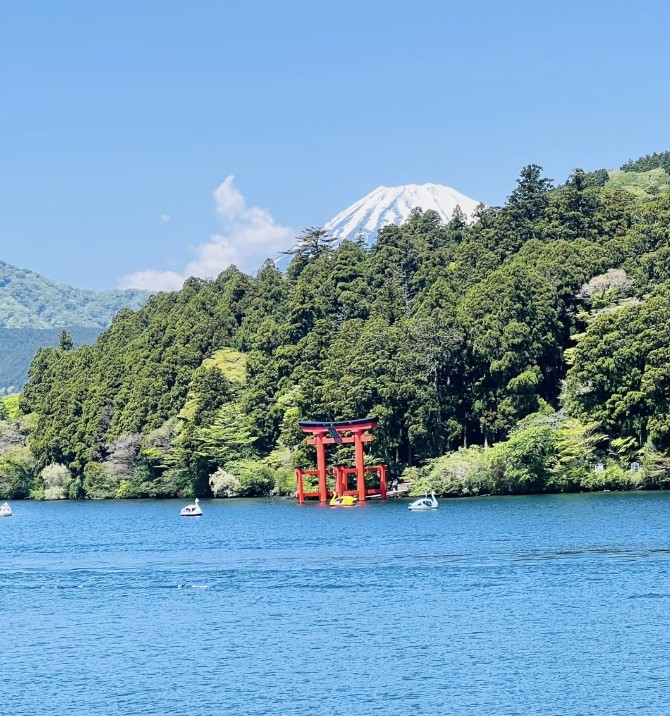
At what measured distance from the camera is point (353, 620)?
40.3m

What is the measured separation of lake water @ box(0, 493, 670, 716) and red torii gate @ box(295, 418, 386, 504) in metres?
19.0

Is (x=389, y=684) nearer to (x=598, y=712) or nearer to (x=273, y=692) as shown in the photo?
(x=273, y=692)

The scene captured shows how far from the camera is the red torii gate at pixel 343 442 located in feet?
289

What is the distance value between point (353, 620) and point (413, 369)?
52.4 m

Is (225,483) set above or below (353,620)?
above

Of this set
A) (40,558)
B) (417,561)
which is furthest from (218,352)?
(417,561)

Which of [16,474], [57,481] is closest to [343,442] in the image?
[57,481]

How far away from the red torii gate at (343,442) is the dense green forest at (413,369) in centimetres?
203

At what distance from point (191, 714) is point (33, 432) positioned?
10070cm

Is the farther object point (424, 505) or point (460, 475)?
point (460, 475)

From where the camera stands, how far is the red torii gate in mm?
87938

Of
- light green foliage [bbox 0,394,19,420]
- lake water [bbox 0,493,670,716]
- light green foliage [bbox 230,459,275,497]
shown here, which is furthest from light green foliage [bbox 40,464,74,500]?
lake water [bbox 0,493,670,716]

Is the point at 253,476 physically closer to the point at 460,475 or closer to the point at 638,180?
the point at 460,475

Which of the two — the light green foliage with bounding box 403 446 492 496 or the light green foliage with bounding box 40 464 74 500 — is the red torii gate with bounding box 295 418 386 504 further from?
the light green foliage with bounding box 40 464 74 500
